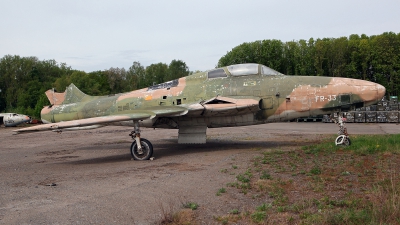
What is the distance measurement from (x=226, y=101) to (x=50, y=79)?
77464mm

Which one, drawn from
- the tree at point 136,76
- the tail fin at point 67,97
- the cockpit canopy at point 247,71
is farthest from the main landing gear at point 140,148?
the tree at point 136,76

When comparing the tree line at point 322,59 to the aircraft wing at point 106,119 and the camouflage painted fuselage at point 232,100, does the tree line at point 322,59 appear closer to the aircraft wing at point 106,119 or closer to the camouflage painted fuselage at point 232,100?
the camouflage painted fuselage at point 232,100

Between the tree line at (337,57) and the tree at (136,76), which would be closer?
the tree line at (337,57)

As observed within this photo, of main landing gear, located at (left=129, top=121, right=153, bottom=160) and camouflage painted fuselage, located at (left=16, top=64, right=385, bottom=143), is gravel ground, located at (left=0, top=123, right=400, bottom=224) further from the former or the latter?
camouflage painted fuselage, located at (left=16, top=64, right=385, bottom=143)

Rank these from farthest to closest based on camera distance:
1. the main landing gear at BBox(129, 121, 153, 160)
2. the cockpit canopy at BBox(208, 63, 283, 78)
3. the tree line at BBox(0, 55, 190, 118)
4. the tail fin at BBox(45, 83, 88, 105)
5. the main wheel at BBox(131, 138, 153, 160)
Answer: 1. the tree line at BBox(0, 55, 190, 118)
2. the tail fin at BBox(45, 83, 88, 105)
3. the cockpit canopy at BBox(208, 63, 283, 78)
4. the main wheel at BBox(131, 138, 153, 160)
5. the main landing gear at BBox(129, 121, 153, 160)

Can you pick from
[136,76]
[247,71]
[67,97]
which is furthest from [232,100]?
[136,76]

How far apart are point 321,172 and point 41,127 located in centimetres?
823

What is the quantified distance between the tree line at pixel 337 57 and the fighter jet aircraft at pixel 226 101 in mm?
41967

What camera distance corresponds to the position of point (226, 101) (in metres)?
12.5

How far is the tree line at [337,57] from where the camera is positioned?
52.0 metres

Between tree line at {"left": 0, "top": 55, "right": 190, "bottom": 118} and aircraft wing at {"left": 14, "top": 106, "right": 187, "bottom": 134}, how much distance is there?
151 ft

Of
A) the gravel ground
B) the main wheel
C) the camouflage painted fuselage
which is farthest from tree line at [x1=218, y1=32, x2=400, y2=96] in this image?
the gravel ground

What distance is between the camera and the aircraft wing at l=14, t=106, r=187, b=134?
36.0 feet

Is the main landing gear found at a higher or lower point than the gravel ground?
higher
